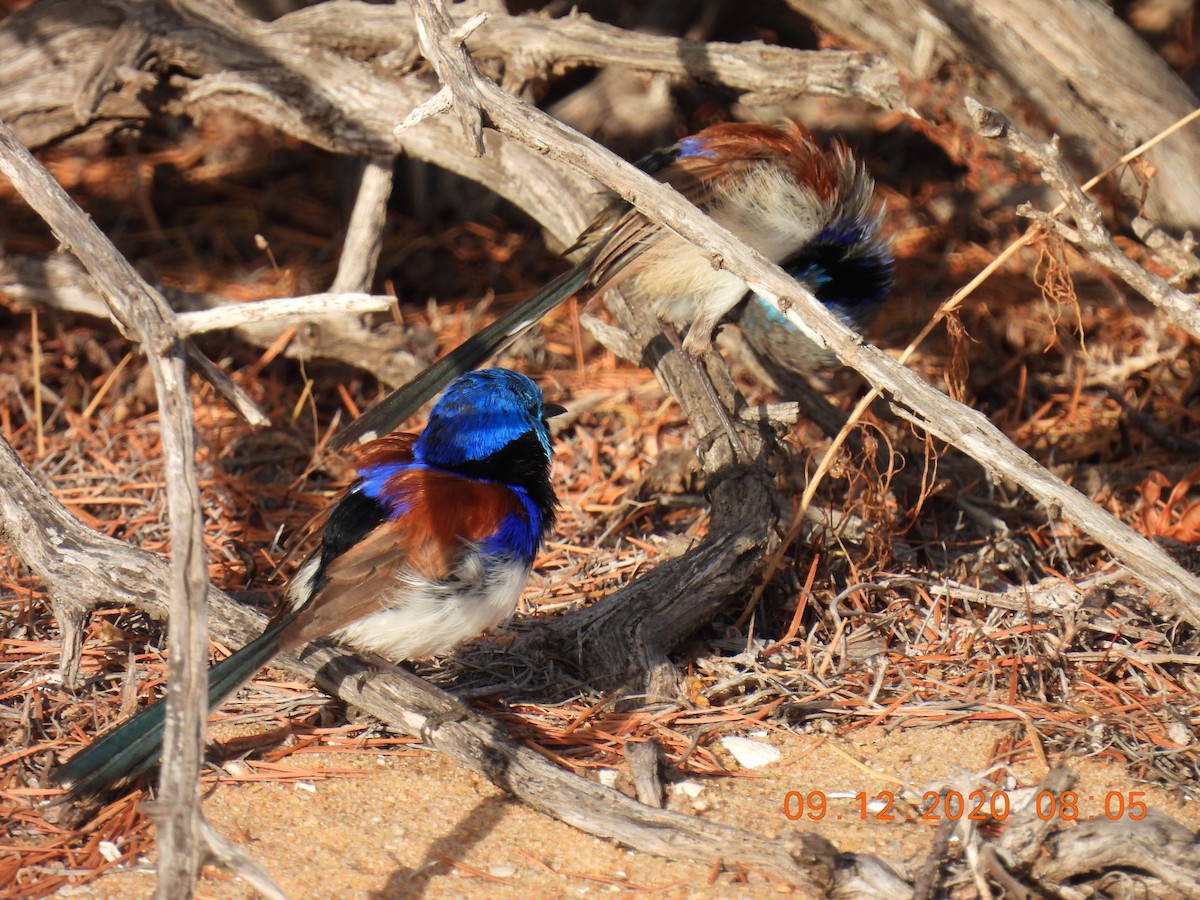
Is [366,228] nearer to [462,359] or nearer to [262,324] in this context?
[262,324]

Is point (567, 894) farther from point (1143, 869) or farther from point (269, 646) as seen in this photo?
point (1143, 869)

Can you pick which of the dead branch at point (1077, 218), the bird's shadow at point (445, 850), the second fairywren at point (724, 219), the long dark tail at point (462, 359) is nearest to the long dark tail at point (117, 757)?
the bird's shadow at point (445, 850)

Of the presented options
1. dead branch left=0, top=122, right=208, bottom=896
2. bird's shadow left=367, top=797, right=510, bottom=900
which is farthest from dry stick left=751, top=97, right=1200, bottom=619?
dead branch left=0, top=122, right=208, bottom=896

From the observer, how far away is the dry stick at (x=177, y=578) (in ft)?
8.28

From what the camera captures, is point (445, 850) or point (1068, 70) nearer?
point (445, 850)

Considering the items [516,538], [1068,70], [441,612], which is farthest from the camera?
[1068,70]

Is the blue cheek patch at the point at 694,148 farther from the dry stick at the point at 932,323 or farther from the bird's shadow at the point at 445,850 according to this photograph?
the bird's shadow at the point at 445,850

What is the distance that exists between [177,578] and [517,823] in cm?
123

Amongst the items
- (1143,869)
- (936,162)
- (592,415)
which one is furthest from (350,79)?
(1143,869)

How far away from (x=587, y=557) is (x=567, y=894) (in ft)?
6.41

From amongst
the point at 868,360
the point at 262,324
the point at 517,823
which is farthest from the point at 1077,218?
the point at 262,324

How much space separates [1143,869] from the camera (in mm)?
2885
